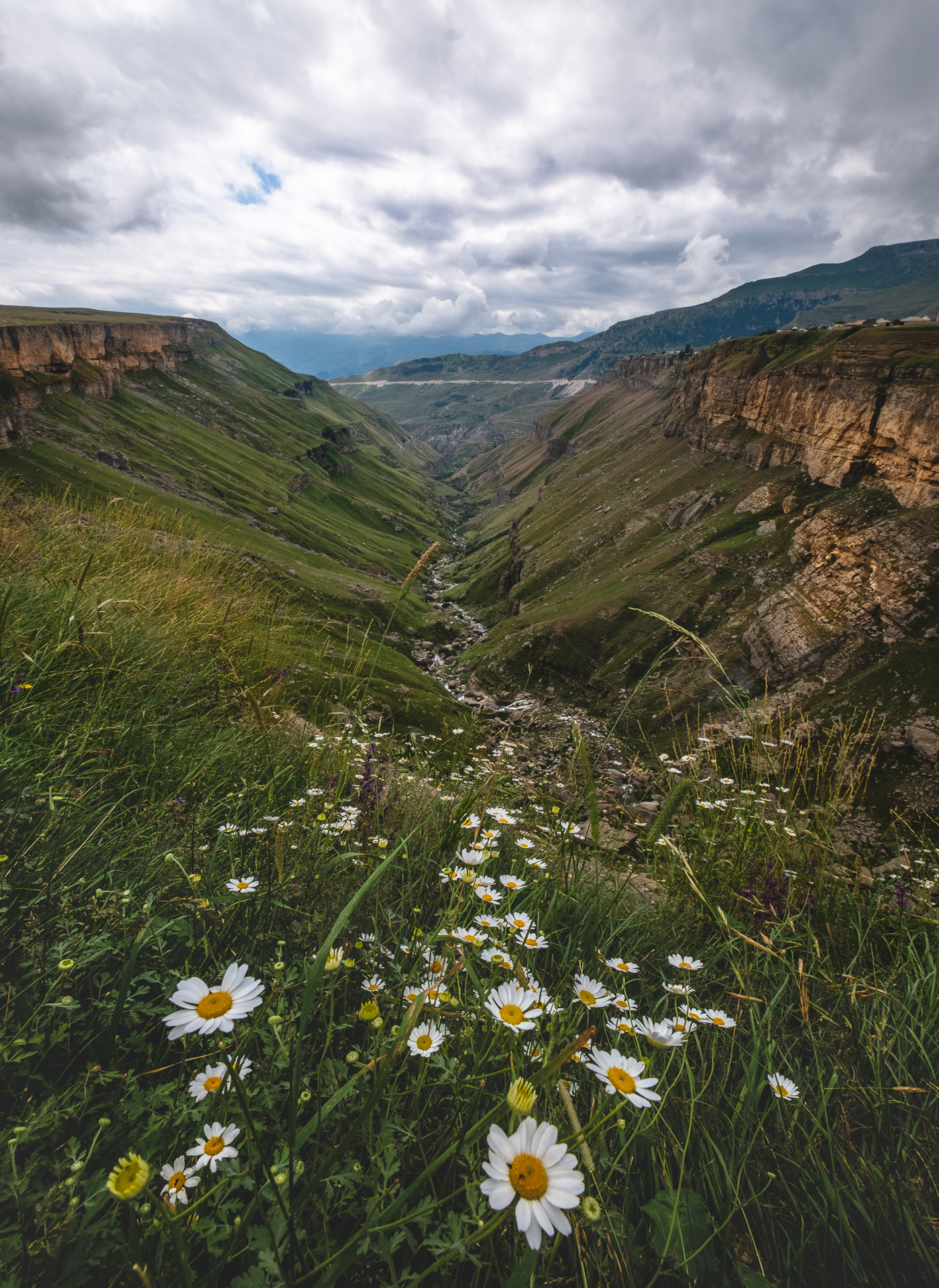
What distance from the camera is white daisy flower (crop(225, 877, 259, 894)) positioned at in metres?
2.76

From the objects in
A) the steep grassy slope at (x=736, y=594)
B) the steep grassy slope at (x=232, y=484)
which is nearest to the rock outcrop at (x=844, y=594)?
the steep grassy slope at (x=736, y=594)

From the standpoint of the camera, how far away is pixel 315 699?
21.1ft

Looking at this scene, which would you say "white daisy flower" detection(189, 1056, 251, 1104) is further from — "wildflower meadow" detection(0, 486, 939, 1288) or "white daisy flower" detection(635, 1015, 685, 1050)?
"white daisy flower" detection(635, 1015, 685, 1050)

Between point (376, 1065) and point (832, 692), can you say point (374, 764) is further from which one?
point (832, 692)

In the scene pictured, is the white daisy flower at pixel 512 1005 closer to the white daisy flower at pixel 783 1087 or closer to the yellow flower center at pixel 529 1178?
the yellow flower center at pixel 529 1178

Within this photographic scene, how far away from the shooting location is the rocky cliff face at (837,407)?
70.5 meters

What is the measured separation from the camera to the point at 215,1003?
1867 millimetres

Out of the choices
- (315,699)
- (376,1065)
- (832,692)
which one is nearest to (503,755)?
(315,699)

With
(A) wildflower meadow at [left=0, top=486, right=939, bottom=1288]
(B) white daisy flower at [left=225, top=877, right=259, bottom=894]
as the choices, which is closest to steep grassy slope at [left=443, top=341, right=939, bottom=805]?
(A) wildflower meadow at [left=0, top=486, right=939, bottom=1288]

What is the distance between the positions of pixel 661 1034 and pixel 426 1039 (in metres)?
0.94

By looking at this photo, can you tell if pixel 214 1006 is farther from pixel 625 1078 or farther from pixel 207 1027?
pixel 625 1078

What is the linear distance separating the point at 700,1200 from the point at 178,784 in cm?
407

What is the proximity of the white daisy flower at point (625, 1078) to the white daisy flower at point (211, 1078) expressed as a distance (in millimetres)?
1272

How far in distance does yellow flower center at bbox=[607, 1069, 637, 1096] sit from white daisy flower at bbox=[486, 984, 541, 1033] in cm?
32
